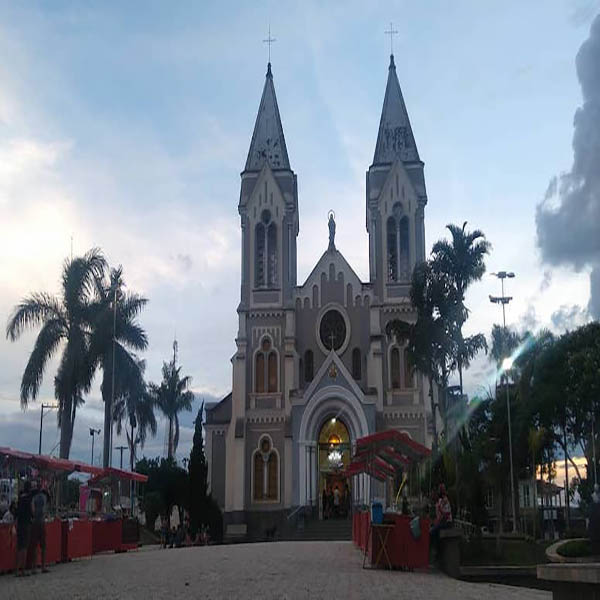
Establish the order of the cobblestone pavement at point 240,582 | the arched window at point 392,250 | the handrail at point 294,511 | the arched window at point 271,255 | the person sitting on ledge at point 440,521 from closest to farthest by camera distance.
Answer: the cobblestone pavement at point 240,582
the person sitting on ledge at point 440,521
the handrail at point 294,511
the arched window at point 392,250
the arched window at point 271,255

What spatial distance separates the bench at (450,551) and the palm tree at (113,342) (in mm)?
23925

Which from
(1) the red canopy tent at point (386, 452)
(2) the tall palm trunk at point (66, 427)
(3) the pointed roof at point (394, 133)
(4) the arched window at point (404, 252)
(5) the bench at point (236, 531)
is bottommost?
(5) the bench at point (236, 531)

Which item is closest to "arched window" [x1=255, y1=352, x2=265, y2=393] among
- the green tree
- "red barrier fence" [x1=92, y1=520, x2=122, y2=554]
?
the green tree

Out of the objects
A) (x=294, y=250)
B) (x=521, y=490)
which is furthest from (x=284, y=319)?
(x=521, y=490)

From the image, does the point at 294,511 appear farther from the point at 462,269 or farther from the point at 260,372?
the point at 462,269

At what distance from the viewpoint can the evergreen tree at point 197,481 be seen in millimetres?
46250

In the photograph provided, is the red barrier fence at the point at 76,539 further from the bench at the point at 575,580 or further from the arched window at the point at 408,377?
the arched window at the point at 408,377

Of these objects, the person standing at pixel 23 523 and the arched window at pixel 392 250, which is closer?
the person standing at pixel 23 523

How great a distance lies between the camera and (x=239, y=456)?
50.4m

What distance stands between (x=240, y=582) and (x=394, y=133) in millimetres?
43240

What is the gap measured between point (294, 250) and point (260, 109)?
33.1 feet

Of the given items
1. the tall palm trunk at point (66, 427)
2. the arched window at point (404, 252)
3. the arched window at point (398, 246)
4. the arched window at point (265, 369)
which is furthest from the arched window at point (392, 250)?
the tall palm trunk at point (66, 427)

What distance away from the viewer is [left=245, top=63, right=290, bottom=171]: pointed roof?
56.3 meters

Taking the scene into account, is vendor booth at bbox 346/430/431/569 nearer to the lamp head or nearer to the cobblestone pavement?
the cobblestone pavement
